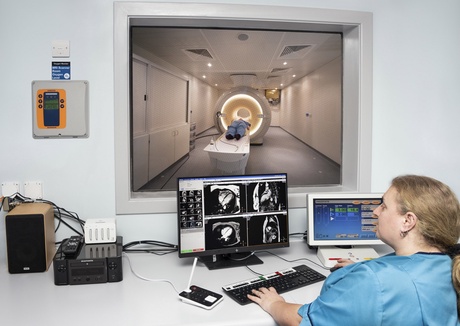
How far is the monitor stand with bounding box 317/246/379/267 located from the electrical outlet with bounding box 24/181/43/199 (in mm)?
1487

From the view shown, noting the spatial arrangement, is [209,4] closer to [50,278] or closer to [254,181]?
[254,181]

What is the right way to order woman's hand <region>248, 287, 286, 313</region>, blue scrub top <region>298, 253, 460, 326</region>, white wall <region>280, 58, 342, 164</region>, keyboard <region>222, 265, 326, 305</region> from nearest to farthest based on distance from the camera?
blue scrub top <region>298, 253, 460, 326</region> < woman's hand <region>248, 287, 286, 313</region> < keyboard <region>222, 265, 326, 305</region> < white wall <region>280, 58, 342, 164</region>

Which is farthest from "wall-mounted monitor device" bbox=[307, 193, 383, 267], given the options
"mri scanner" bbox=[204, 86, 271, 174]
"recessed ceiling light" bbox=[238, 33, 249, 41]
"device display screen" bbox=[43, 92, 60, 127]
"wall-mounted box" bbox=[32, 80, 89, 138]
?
"device display screen" bbox=[43, 92, 60, 127]

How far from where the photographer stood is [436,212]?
119 centimetres

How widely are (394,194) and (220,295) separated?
0.78 metres

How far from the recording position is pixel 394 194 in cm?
129

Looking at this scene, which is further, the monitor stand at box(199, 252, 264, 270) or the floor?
the floor

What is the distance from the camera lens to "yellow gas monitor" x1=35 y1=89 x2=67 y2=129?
2004 mm

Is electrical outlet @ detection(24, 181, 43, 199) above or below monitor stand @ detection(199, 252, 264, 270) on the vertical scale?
above

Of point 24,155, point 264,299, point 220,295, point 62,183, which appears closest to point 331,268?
point 264,299

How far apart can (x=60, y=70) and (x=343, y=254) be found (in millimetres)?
1719

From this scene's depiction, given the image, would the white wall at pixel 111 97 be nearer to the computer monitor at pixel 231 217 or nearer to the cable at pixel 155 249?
the cable at pixel 155 249

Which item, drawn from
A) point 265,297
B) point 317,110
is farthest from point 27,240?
point 317,110

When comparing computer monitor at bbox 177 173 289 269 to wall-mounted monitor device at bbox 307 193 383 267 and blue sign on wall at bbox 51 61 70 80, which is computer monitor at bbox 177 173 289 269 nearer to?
wall-mounted monitor device at bbox 307 193 383 267
